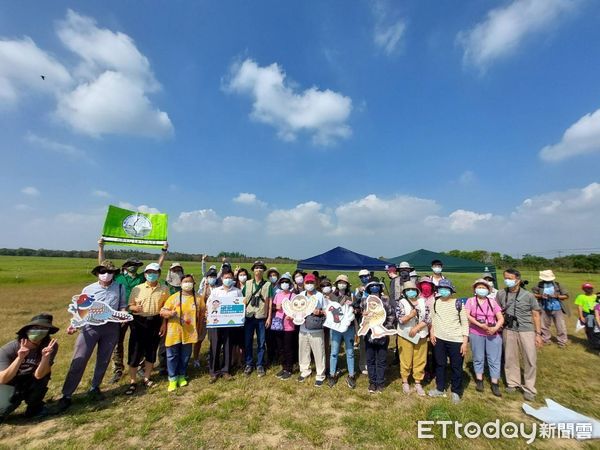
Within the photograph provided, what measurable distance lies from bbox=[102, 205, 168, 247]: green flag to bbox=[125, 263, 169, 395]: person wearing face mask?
2182 millimetres

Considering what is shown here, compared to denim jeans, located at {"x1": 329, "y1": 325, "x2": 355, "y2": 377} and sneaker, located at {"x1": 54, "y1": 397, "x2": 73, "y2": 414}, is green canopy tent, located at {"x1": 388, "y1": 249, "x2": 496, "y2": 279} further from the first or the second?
sneaker, located at {"x1": 54, "y1": 397, "x2": 73, "y2": 414}

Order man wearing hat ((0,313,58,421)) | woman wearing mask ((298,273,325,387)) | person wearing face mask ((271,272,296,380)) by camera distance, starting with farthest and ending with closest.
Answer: person wearing face mask ((271,272,296,380)) < woman wearing mask ((298,273,325,387)) < man wearing hat ((0,313,58,421))

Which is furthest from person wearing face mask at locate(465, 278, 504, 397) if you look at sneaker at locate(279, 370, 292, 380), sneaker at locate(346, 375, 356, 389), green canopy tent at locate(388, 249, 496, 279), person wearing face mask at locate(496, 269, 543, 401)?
green canopy tent at locate(388, 249, 496, 279)

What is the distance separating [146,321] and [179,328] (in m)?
0.59

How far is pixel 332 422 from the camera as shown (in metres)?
4.11

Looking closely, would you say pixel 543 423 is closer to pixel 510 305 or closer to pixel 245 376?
pixel 510 305

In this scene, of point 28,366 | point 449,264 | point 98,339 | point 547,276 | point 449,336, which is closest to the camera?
point 28,366

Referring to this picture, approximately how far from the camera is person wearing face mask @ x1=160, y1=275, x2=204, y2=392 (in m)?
4.95

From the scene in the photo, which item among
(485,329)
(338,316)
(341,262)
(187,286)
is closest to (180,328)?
(187,286)

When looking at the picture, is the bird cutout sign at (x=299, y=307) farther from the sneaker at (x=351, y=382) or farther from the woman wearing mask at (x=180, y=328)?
the woman wearing mask at (x=180, y=328)

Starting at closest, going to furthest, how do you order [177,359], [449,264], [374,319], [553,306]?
[374,319], [177,359], [553,306], [449,264]

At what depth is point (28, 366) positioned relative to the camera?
3939 millimetres

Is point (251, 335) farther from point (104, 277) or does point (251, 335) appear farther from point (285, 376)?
point (104, 277)

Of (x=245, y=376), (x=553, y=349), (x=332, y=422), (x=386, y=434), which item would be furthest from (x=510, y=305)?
(x=245, y=376)
